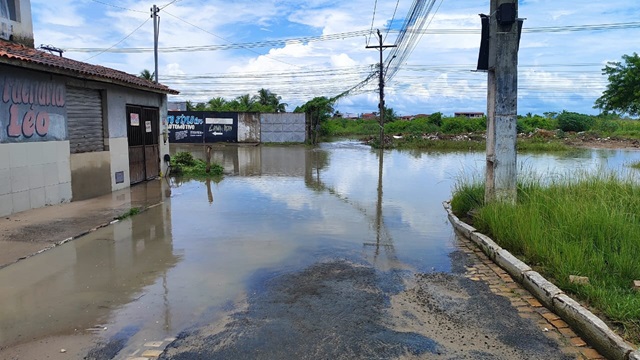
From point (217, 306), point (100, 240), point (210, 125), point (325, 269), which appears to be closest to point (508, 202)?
point (325, 269)

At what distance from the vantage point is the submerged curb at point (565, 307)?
400cm

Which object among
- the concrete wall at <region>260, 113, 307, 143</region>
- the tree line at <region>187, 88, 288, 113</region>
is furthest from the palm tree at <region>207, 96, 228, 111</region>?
the concrete wall at <region>260, 113, 307, 143</region>

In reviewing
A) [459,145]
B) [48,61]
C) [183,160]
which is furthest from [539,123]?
[48,61]

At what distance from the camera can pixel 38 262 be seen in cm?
675

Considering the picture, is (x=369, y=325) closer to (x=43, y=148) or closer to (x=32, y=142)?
(x=32, y=142)

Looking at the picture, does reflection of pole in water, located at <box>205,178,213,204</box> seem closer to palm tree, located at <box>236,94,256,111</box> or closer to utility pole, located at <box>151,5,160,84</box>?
utility pole, located at <box>151,5,160,84</box>

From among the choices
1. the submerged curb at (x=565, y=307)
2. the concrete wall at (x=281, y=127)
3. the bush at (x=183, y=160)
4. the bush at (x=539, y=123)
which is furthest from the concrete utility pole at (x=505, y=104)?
the bush at (x=539, y=123)

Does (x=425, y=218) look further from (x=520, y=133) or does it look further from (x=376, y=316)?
(x=520, y=133)

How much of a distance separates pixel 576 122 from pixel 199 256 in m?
60.1

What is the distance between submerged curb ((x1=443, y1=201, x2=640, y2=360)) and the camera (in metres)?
4.00

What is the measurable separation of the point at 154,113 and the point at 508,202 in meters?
12.8

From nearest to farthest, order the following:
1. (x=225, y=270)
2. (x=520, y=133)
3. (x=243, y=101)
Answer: (x=225, y=270), (x=520, y=133), (x=243, y=101)

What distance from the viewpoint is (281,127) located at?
39156mm

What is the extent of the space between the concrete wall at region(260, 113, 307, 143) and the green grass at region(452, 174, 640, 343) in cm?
3082
